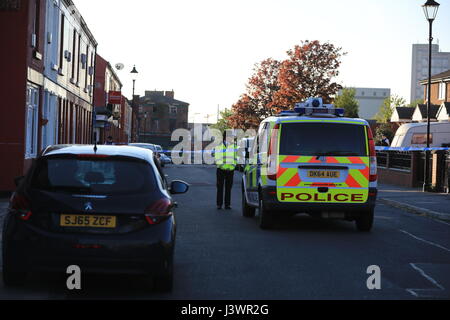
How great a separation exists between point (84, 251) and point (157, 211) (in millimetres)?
787

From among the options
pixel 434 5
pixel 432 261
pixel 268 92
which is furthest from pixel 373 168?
pixel 268 92

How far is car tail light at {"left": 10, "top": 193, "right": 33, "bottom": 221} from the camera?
6957 millimetres

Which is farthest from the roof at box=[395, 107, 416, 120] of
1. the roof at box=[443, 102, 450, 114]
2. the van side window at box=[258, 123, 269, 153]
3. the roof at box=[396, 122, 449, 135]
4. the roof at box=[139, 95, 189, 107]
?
the roof at box=[139, 95, 189, 107]

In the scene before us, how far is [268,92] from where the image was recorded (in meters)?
82.2

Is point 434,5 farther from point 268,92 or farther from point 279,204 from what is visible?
point 268,92

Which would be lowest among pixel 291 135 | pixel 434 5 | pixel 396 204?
pixel 396 204

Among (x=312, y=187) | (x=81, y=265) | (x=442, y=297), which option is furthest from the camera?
(x=312, y=187)

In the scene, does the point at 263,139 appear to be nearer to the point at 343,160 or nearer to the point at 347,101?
the point at 343,160

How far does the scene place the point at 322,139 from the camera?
42.3 ft

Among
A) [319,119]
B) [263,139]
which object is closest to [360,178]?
[319,119]

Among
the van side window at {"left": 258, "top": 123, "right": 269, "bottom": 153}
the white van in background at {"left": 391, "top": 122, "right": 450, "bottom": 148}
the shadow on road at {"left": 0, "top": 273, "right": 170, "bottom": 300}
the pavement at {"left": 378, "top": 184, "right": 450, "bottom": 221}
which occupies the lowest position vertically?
the shadow on road at {"left": 0, "top": 273, "right": 170, "bottom": 300}

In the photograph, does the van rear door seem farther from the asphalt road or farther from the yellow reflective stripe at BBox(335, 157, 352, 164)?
the asphalt road

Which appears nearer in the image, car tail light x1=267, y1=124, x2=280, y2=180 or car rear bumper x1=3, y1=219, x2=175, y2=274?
car rear bumper x1=3, y1=219, x2=175, y2=274

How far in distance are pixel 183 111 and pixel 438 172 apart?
116 m
